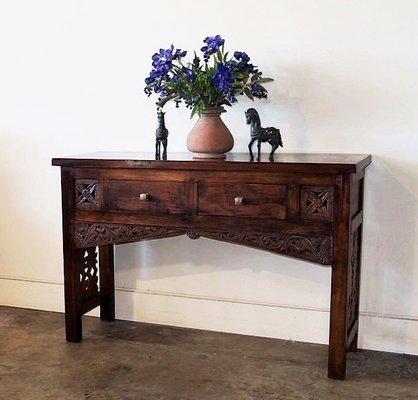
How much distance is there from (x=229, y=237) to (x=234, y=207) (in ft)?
0.39

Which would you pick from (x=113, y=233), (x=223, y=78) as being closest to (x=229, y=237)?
(x=113, y=233)

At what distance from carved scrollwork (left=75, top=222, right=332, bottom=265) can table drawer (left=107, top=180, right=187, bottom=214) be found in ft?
0.25

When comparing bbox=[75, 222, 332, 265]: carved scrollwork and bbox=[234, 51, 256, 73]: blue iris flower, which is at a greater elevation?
bbox=[234, 51, 256, 73]: blue iris flower

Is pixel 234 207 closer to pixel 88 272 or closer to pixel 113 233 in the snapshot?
pixel 113 233

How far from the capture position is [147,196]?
2.33 metres

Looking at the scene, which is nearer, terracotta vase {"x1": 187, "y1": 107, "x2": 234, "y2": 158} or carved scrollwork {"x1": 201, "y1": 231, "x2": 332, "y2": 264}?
carved scrollwork {"x1": 201, "y1": 231, "x2": 332, "y2": 264}

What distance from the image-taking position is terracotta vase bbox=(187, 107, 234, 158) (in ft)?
7.72

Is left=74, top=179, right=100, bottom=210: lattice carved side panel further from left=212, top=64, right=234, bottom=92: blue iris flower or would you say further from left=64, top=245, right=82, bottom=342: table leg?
left=212, top=64, right=234, bottom=92: blue iris flower

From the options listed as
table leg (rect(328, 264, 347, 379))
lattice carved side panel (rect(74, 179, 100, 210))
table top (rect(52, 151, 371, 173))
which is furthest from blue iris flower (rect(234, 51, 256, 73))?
table leg (rect(328, 264, 347, 379))

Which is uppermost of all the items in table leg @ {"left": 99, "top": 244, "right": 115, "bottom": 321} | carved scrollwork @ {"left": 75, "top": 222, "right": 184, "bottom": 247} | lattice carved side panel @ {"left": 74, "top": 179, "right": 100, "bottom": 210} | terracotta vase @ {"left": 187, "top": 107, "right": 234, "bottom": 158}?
terracotta vase @ {"left": 187, "top": 107, "right": 234, "bottom": 158}

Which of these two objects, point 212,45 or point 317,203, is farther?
point 212,45

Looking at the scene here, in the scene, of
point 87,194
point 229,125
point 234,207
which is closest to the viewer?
point 234,207

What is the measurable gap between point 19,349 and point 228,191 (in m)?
1.16

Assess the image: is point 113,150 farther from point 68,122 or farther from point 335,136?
point 335,136
